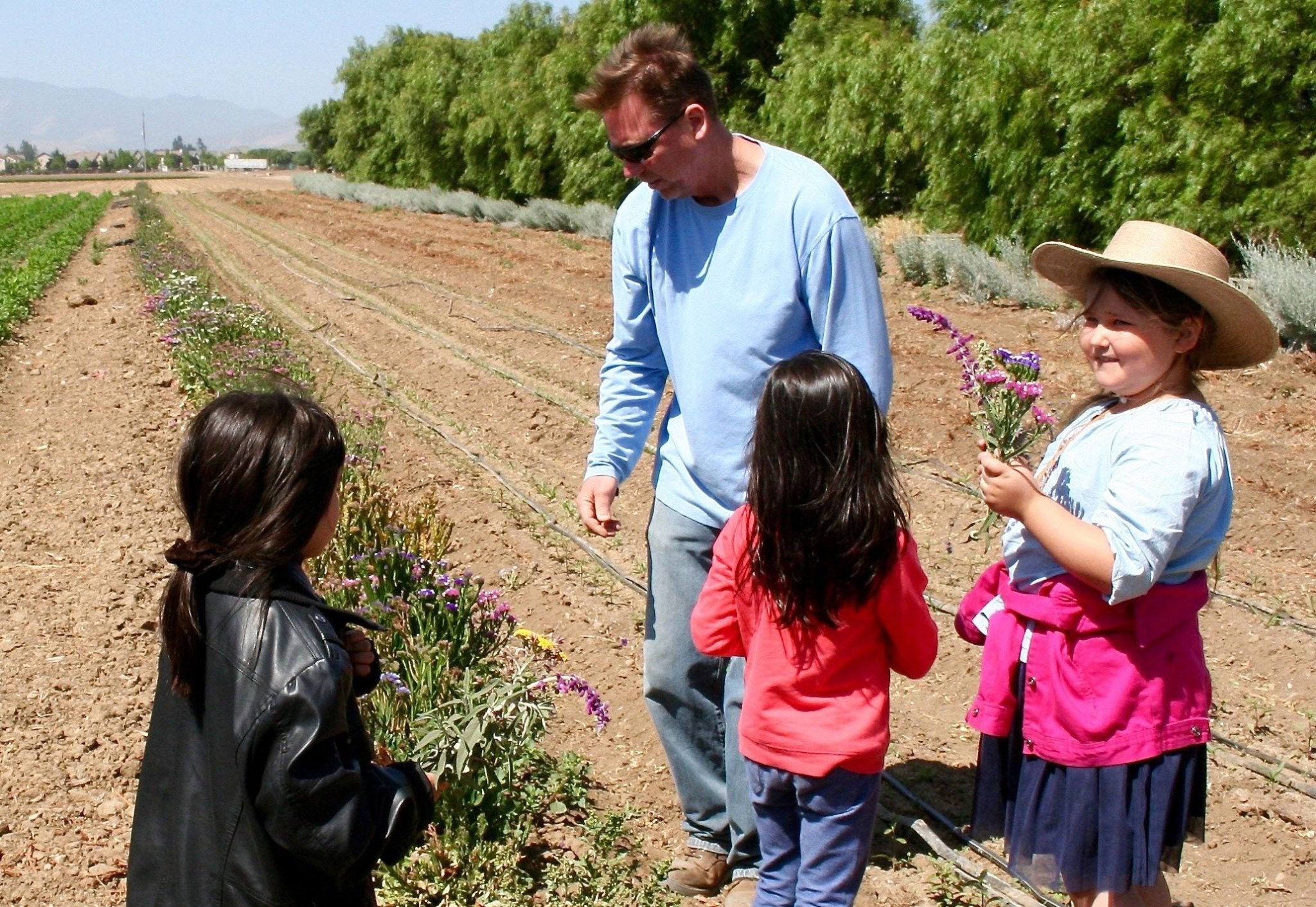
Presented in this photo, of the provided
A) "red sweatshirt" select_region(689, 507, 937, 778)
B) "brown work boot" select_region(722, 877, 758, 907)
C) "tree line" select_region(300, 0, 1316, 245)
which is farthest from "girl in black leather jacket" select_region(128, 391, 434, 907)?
"tree line" select_region(300, 0, 1316, 245)

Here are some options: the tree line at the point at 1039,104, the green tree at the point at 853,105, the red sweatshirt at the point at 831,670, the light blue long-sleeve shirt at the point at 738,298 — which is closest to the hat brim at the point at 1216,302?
the light blue long-sleeve shirt at the point at 738,298

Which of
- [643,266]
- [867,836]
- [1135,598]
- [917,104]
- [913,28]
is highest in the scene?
[913,28]

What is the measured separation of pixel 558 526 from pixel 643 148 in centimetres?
348

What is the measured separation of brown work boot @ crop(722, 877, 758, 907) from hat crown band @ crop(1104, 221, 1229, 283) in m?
1.61

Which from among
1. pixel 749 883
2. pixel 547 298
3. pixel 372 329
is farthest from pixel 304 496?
pixel 547 298

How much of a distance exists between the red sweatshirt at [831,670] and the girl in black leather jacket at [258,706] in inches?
27.9

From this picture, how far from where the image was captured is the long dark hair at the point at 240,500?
5.78ft

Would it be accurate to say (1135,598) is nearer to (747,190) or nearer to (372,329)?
(747,190)

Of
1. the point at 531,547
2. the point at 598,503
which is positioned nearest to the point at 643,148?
the point at 598,503

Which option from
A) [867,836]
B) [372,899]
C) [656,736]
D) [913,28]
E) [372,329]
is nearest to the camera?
[372,899]

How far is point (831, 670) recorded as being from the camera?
7.36 ft

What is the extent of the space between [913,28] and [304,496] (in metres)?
20.0

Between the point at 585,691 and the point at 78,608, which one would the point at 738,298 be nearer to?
the point at 585,691

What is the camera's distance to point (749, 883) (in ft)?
9.33
